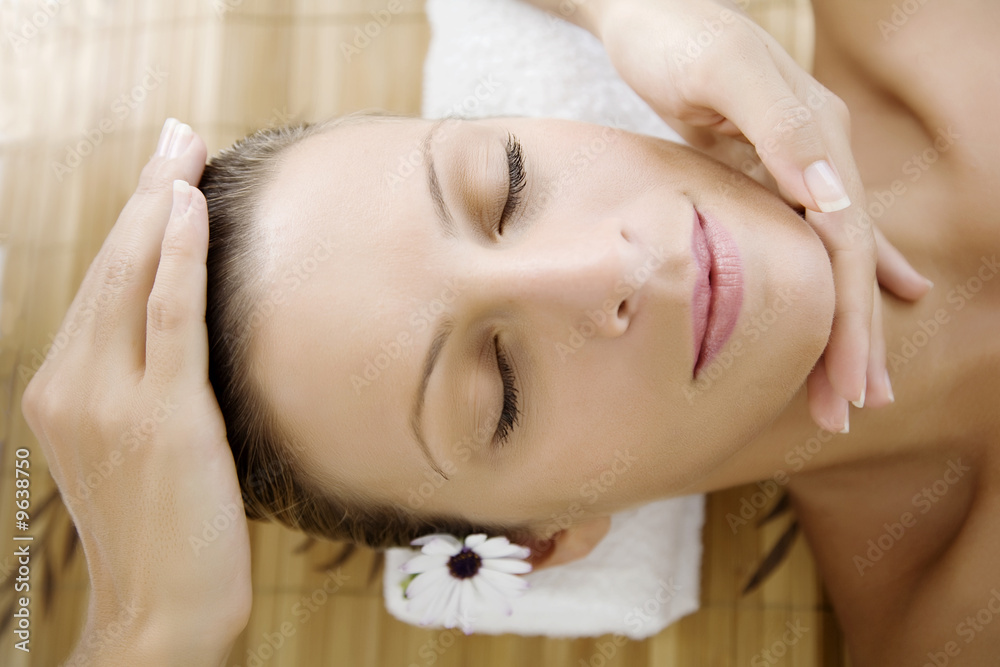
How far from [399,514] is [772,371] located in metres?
0.61

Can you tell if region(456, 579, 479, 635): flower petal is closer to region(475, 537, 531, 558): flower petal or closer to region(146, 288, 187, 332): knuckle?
region(475, 537, 531, 558): flower petal

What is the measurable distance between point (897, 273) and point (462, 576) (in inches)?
36.7

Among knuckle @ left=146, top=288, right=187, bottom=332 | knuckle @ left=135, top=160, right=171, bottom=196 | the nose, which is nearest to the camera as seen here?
the nose

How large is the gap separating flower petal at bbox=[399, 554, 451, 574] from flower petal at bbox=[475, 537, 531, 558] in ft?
0.23

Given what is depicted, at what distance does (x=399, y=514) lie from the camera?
1131 millimetres

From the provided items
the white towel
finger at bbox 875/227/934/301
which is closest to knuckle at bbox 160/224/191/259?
the white towel

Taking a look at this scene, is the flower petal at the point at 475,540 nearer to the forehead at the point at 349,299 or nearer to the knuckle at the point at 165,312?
the forehead at the point at 349,299

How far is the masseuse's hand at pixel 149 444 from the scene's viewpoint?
3.35ft

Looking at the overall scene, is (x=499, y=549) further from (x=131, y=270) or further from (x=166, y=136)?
(x=166, y=136)

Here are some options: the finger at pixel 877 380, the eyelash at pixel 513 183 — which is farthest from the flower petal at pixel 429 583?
the finger at pixel 877 380

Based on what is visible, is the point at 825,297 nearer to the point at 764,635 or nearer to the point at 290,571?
the point at 764,635

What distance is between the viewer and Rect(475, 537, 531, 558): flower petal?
1180mm

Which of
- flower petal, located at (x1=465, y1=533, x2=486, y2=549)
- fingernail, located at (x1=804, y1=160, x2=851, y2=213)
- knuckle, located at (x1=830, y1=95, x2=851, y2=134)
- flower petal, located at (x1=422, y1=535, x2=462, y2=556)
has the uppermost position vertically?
knuckle, located at (x1=830, y1=95, x2=851, y2=134)

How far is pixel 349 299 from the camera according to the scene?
0.93 meters
